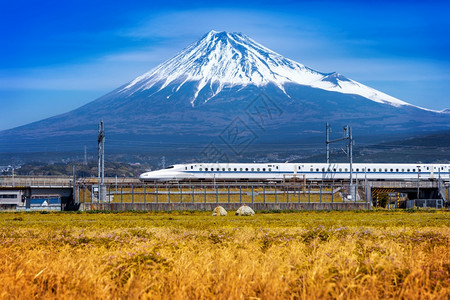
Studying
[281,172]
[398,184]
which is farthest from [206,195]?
[281,172]

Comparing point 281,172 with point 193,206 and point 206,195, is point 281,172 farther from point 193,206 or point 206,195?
point 193,206

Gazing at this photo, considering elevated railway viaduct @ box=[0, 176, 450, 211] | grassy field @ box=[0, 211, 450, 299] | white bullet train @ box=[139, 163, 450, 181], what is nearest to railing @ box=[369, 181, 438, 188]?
elevated railway viaduct @ box=[0, 176, 450, 211]

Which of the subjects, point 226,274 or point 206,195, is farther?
point 206,195

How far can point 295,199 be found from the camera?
7888 centimetres

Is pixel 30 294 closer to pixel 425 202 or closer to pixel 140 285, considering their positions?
pixel 140 285

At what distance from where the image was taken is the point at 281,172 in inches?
4695

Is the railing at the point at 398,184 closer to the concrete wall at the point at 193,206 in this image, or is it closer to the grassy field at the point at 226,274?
the concrete wall at the point at 193,206

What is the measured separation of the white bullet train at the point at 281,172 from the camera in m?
116

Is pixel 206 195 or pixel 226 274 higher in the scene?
pixel 226 274

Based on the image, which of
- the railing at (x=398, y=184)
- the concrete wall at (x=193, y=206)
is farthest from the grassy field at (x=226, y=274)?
the railing at (x=398, y=184)

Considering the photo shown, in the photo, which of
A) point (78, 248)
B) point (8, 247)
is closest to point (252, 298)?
point (78, 248)

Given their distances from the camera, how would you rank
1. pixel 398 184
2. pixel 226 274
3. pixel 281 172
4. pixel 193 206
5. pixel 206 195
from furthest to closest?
pixel 281 172
pixel 398 184
pixel 206 195
pixel 193 206
pixel 226 274

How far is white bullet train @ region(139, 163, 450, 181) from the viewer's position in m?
116

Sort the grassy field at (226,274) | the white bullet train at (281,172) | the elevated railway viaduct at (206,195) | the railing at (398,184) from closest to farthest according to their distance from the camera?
1. the grassy field at (226,274)
2. the elevated railway viaduct at (206,195)
3. the railing at (398,184)
4. the white bullet train at (281,172)
